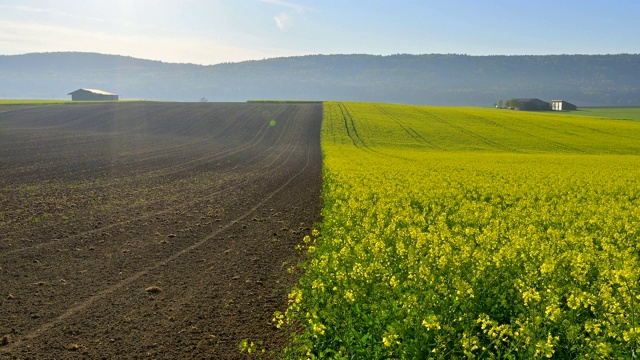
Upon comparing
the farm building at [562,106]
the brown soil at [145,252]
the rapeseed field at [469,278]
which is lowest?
the brown soil at [145,252]

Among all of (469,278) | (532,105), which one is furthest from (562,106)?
(469,278)

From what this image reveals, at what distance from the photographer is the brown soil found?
27.3ft

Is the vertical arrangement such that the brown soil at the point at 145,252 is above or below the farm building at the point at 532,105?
below

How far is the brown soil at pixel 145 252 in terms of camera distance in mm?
8320

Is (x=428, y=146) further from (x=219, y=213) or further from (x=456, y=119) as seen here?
(x=219, y=213)

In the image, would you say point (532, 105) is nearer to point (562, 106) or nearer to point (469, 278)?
point (562, 106)

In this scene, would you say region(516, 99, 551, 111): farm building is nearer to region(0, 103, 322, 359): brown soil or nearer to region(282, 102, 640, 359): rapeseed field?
region(0, 103, 322, 359): brown soil

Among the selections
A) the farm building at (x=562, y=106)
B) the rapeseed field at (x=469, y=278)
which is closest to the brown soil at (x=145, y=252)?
the rapeseed field at (x=469, y=278)

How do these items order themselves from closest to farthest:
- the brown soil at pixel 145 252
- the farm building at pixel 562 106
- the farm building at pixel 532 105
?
the brown soil at pixel 145 252
the farm building at pixel 532 105
the farm building at pixel 562 106

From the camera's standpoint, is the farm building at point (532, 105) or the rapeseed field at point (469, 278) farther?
the farm building at point (532, 105)

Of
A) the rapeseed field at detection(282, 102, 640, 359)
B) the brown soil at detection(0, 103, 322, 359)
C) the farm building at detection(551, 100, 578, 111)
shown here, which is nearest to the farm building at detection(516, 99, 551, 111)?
the farm building at detection(551, 100, 578, 111)

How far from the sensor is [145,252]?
13266 millimetres

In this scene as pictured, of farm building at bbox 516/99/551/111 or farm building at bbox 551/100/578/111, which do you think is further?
farm building at bbox 551/100/578/111

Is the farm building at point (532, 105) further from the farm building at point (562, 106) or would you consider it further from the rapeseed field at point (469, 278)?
the rapeseed field at point (469, 278)
